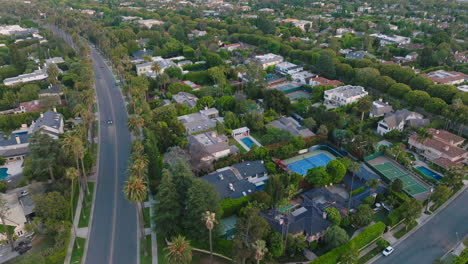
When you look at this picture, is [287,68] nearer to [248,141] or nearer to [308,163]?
[248,141]

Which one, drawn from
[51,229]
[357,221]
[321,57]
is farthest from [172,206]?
[321,57]

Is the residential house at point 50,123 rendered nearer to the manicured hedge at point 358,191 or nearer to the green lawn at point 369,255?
the manicured hedge at point 358,191

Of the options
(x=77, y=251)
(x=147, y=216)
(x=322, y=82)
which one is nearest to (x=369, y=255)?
(x=147, y=216)

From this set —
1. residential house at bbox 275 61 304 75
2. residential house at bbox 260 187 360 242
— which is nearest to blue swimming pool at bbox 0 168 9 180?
residential house at bbox 260 187 360 242

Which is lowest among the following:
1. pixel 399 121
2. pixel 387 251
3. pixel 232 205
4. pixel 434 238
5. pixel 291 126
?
pixel 434 238

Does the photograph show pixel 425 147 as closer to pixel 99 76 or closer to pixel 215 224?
pixel 215 224

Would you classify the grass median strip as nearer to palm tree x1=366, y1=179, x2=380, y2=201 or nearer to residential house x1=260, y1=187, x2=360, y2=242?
residential house x1=260, y1=187, x2=360, y2=242
